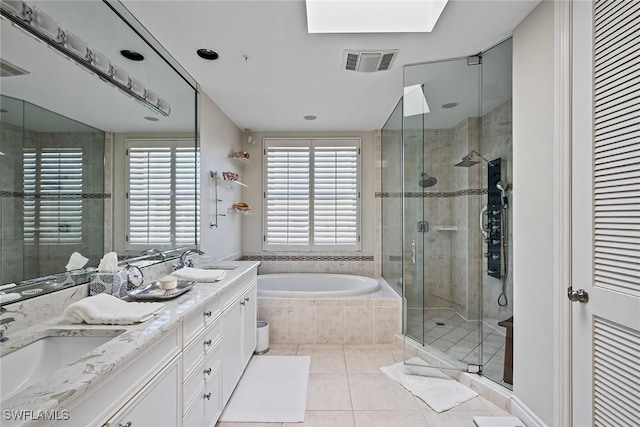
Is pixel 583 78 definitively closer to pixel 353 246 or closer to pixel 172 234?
pixel 172 234

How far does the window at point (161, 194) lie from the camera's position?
73.7 inches

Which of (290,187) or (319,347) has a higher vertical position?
(290,187)

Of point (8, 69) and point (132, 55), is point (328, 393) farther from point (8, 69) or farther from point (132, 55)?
point (132, 55)

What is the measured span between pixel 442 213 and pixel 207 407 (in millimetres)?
2450

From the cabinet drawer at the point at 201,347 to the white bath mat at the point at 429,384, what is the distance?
1485 millimetres

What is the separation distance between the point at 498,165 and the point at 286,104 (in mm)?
2148

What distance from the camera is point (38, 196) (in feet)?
4.00

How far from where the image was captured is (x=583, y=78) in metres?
1.47

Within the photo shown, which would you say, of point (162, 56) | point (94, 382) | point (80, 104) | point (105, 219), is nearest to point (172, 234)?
point (105, 219)

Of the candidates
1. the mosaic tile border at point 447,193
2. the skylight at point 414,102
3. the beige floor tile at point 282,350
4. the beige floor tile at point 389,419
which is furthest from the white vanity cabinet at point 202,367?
the skylight at point 414,102

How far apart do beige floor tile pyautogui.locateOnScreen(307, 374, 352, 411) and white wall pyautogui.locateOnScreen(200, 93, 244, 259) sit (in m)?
1.56

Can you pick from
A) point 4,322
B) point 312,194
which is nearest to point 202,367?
point 4,322

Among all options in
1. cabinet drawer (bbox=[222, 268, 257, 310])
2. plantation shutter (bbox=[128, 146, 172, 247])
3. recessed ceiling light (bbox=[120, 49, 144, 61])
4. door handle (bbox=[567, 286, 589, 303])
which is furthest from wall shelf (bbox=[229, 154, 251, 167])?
door handle (bbox=[567, 286, 589, 303])

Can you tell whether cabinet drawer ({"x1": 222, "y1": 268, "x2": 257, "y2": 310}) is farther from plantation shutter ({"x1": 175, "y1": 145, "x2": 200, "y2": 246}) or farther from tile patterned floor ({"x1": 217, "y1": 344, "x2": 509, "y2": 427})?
tile patterned floor ({"x1": 217, "y1": 344, "x2": 509, "y2": 427})
